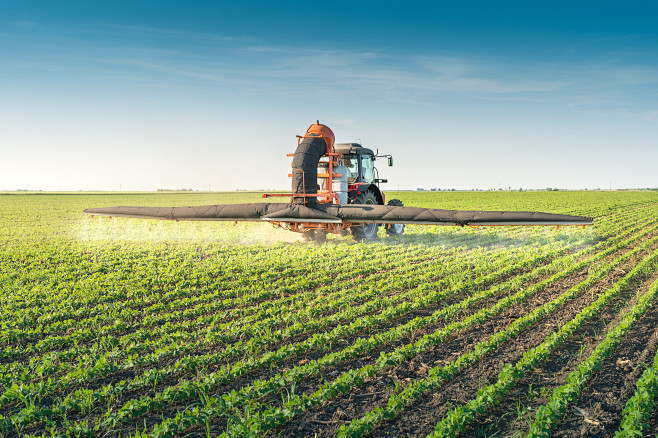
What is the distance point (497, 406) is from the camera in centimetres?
442

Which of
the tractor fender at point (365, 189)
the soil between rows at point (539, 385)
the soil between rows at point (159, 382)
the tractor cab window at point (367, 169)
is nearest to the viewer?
the soil between rows at point (539, 385)

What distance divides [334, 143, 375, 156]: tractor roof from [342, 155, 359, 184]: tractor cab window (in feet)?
0.66

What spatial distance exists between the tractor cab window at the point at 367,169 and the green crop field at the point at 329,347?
16.0 ft

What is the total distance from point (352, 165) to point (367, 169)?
2.49ft

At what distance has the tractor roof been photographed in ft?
50.7

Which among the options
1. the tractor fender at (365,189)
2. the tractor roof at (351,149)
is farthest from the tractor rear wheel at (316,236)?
the tractor roof at (351,149)

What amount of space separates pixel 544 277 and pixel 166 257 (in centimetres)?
927

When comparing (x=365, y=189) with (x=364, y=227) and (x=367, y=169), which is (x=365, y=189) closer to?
Result: (x=367, y=169)

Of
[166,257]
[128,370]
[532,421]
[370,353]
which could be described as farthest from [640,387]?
[166,257]

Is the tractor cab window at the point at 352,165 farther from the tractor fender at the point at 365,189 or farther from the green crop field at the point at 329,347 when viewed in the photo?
the green crop field at the point at 329,347

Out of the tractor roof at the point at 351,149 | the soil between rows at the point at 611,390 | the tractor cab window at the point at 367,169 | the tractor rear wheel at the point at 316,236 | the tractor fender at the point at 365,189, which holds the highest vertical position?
the tractor roof at the point at 351,149

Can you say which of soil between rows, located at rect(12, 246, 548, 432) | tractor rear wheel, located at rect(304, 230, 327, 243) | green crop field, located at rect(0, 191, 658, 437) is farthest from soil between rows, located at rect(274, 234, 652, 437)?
tractor rear wheel, located at rect(304, 230, 327, 243)

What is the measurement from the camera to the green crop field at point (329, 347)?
412 cm

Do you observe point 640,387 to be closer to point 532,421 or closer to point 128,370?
point 532,421
